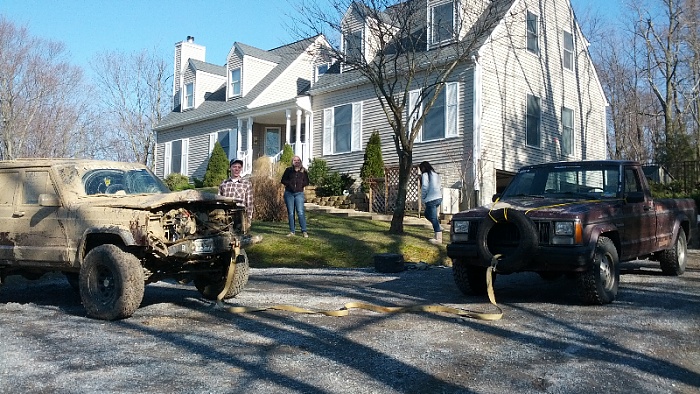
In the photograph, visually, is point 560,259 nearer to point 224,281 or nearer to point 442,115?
point 224,281

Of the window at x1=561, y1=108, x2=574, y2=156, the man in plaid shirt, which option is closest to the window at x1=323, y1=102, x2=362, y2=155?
the window at x1=561, y1=108, x2=574, y2=156

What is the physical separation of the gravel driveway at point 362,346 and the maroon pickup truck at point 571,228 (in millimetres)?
393

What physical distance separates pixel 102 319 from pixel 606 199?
5810 mm

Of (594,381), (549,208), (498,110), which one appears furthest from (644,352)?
(498,110)

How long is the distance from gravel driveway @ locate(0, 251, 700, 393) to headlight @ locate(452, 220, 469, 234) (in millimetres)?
790

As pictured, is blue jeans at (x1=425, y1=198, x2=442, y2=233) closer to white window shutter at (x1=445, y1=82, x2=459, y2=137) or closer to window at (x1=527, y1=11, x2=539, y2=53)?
white window shutter at (x1=445, y1=82, x2=459, y2=137)

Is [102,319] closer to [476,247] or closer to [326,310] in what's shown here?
[326,310]

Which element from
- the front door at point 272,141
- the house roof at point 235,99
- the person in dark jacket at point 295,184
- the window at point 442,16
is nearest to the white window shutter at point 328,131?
the house roof at point 235,99

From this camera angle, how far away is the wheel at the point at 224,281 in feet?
24.4

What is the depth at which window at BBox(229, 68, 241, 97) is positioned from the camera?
28.6 m

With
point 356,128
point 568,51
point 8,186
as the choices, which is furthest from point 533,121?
point 8,186

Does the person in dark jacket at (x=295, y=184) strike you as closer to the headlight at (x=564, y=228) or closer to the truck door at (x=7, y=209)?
the truck door at (x=7, y=209)

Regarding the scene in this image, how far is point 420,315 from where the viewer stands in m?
6.32

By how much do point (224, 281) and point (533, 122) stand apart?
16379mm
